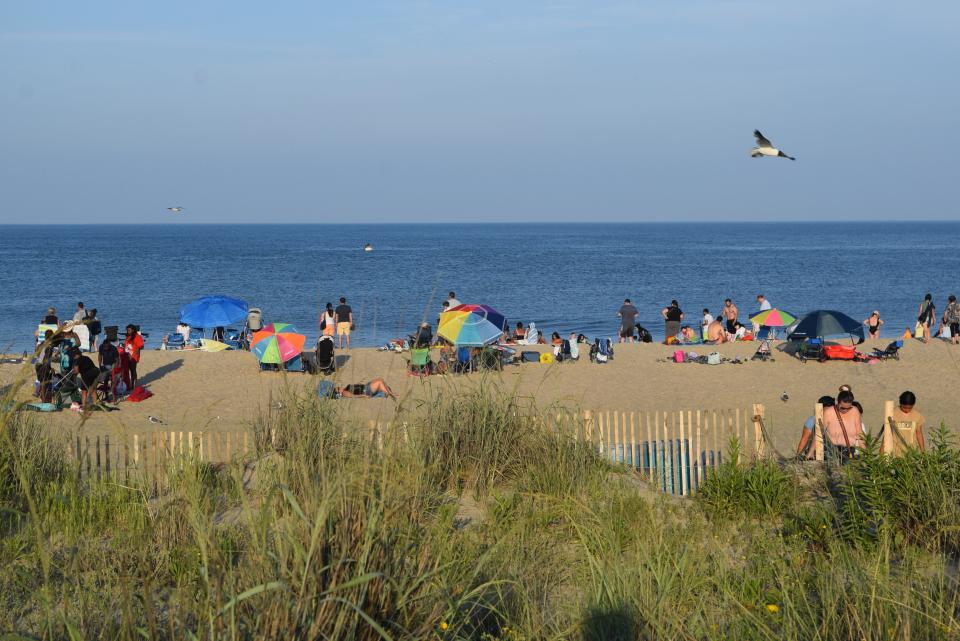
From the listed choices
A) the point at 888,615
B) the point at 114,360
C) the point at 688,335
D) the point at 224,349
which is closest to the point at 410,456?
the point at 888,615

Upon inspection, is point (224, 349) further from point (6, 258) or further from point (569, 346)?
point (6, 258)

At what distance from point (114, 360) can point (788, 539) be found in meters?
12.6

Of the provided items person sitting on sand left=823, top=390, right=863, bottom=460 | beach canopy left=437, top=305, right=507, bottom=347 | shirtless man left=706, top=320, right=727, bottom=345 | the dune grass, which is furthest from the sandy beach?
the dune grass

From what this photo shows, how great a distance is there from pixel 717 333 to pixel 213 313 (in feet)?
41.2

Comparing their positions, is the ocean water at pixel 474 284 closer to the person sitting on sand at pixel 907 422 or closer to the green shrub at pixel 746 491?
the person sitting on sand at pixel 907 422

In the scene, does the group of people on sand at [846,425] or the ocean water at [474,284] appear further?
the ocean water at [474,284]

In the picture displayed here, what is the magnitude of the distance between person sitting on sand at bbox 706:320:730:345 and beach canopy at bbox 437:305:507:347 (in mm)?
7637

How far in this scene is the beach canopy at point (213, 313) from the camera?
23.2 metres

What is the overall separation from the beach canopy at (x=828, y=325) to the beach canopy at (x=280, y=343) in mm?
10877

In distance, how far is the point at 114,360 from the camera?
16.5 metres

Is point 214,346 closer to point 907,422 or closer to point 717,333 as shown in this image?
point 717,333

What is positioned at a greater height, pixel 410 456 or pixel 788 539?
pixel 410 456

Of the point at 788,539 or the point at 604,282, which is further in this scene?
the point at 604,282

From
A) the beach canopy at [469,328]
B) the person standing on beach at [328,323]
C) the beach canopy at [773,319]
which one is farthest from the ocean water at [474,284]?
the beach canopy at [773,319]
